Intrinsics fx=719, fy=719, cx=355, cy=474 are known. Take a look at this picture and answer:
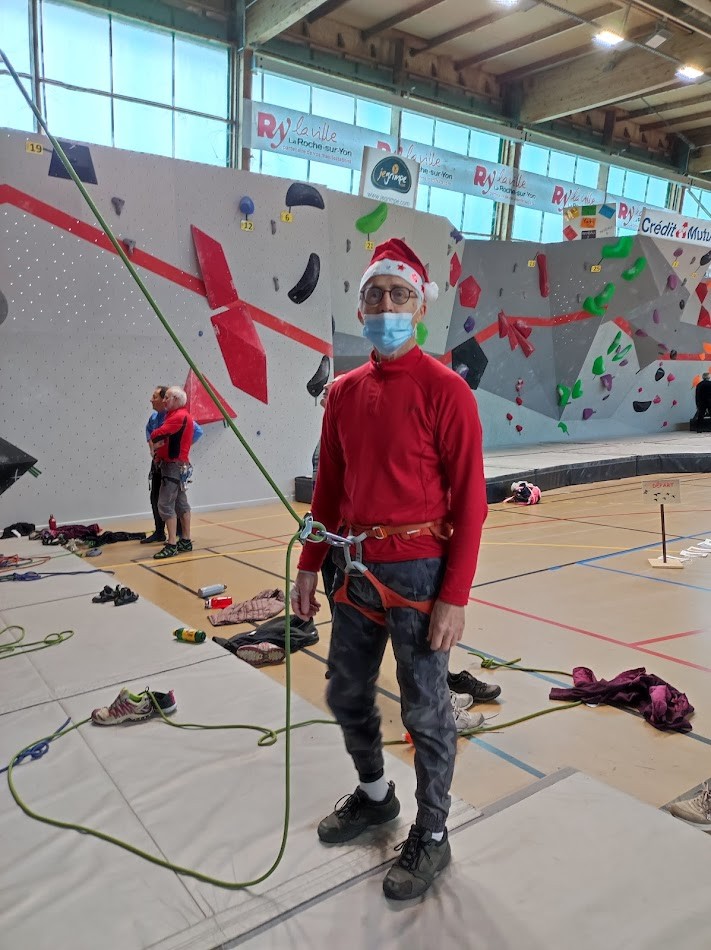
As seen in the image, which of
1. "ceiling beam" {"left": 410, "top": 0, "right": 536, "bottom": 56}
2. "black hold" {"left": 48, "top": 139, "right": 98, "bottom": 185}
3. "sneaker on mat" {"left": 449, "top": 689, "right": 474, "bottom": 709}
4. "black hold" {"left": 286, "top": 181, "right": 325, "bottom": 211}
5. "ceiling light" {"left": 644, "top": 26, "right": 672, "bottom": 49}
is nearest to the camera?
"sneaker on mat" {"left": 449, "top": 689, "right": 474, "bottom": 709}

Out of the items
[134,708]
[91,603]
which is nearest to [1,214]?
[91,603]

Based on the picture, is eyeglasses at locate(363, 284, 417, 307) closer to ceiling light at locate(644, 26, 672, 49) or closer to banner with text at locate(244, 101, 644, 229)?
banner with text at locate(244, 101, 644, 229)

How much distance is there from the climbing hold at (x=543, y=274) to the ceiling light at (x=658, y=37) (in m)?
4.00

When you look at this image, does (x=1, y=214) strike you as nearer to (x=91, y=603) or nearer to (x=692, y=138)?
(x=91, y=603)

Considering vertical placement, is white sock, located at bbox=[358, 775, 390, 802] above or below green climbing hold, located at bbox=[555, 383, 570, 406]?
below

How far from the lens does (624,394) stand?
41.5ft

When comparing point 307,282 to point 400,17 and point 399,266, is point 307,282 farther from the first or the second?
point 400,17

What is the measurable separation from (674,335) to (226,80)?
28.8 ft

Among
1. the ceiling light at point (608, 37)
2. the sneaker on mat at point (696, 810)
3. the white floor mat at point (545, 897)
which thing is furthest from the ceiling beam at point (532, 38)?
the white floor mat at point (545, 897)

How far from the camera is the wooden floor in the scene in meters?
2.49

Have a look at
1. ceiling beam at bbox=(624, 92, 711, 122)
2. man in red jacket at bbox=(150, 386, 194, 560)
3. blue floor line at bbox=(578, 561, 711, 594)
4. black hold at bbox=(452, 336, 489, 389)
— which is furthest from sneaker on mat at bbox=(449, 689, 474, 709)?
ceiling beam at bbox=(624, 92, 711, 122)

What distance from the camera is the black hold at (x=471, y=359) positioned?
1030 centimetres

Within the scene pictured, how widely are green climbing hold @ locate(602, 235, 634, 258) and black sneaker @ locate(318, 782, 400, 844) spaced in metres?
11.0

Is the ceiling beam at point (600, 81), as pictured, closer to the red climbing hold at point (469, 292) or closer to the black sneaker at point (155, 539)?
the red climbing hold at point (469, 292)
